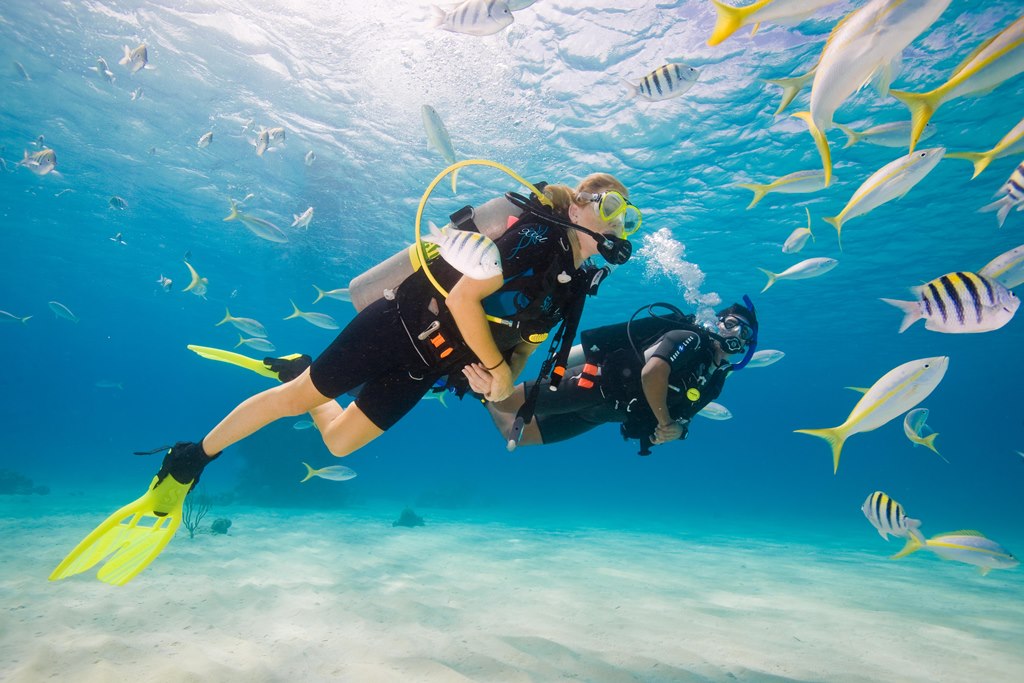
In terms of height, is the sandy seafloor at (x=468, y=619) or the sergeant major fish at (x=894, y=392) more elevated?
the sergeant major fish at (x=894, y=392)

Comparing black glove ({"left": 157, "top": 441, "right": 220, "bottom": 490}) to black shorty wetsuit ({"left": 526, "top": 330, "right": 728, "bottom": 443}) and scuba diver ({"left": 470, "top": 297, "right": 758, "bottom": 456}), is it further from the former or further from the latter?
black shorty wetsuit ({"left": 526, "top": 330, "right": 728, "bottom": 443})

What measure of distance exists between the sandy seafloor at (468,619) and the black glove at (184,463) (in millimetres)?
1479

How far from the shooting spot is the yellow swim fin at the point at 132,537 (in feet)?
12.6

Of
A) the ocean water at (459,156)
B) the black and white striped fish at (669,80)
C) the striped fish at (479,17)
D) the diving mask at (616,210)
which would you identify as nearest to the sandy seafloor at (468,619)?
the ocean water at (459,156)

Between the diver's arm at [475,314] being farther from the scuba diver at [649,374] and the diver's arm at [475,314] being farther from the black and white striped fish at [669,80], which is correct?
the black and white striped fish at [669,80]

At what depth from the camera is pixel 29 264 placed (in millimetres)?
37844

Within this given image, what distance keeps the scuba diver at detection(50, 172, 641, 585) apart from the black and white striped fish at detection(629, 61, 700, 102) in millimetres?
2274

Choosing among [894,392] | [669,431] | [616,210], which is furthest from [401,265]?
[894,392]

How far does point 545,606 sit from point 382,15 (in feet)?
44.9

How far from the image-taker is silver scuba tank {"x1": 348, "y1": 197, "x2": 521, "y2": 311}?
3.57 m

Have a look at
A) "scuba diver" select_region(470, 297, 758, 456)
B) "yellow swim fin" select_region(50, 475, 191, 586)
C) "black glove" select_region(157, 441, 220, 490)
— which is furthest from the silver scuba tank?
"yellow swim fin" select_region(50, 475, 191, 586)

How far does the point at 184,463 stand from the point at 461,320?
2.86 m

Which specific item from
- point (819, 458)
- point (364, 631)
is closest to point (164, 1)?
point (364, 631)

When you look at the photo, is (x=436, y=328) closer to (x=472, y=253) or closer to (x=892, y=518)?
(x=472, y=253)
